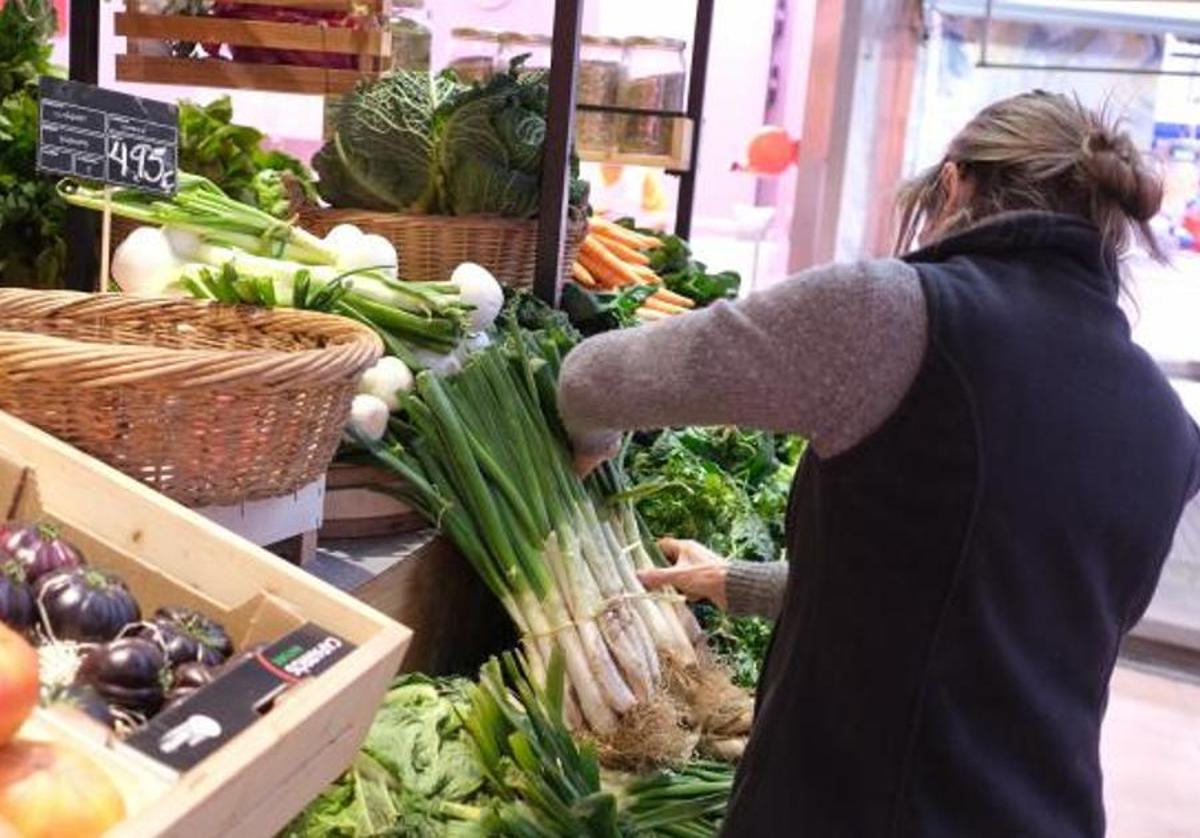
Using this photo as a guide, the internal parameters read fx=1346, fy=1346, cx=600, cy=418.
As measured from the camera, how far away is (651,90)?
155 inches

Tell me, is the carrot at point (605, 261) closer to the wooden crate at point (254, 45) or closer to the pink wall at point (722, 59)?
the wooden crate at point (254, 45)

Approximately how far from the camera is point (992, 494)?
1371 mm

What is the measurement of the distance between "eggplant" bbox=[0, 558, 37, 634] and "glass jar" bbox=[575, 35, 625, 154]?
2968 millimetres

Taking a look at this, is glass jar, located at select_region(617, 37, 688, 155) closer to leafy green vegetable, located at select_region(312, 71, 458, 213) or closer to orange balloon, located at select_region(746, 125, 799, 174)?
leafy green vegetable, located at select_region(312, 71, 458, 213)

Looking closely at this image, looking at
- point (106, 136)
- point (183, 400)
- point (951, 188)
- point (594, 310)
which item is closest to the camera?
point (183, 400)

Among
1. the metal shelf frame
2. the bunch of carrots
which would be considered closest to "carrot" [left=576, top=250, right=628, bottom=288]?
the bunch of carrots

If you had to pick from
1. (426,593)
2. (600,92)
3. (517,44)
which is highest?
(517,44)

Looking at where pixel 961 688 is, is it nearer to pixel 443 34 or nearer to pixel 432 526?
pixel 432 526

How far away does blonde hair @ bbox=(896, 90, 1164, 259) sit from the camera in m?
1.49

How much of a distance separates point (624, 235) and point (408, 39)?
78 cm

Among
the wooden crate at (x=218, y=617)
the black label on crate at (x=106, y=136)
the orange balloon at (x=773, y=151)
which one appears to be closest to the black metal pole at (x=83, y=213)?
the black label on crate at (x=106, y=136)

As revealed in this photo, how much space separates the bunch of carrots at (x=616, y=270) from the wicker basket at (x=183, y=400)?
1721 mm

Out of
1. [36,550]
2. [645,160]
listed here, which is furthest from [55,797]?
[645,160]

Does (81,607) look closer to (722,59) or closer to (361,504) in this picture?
(361,504)
